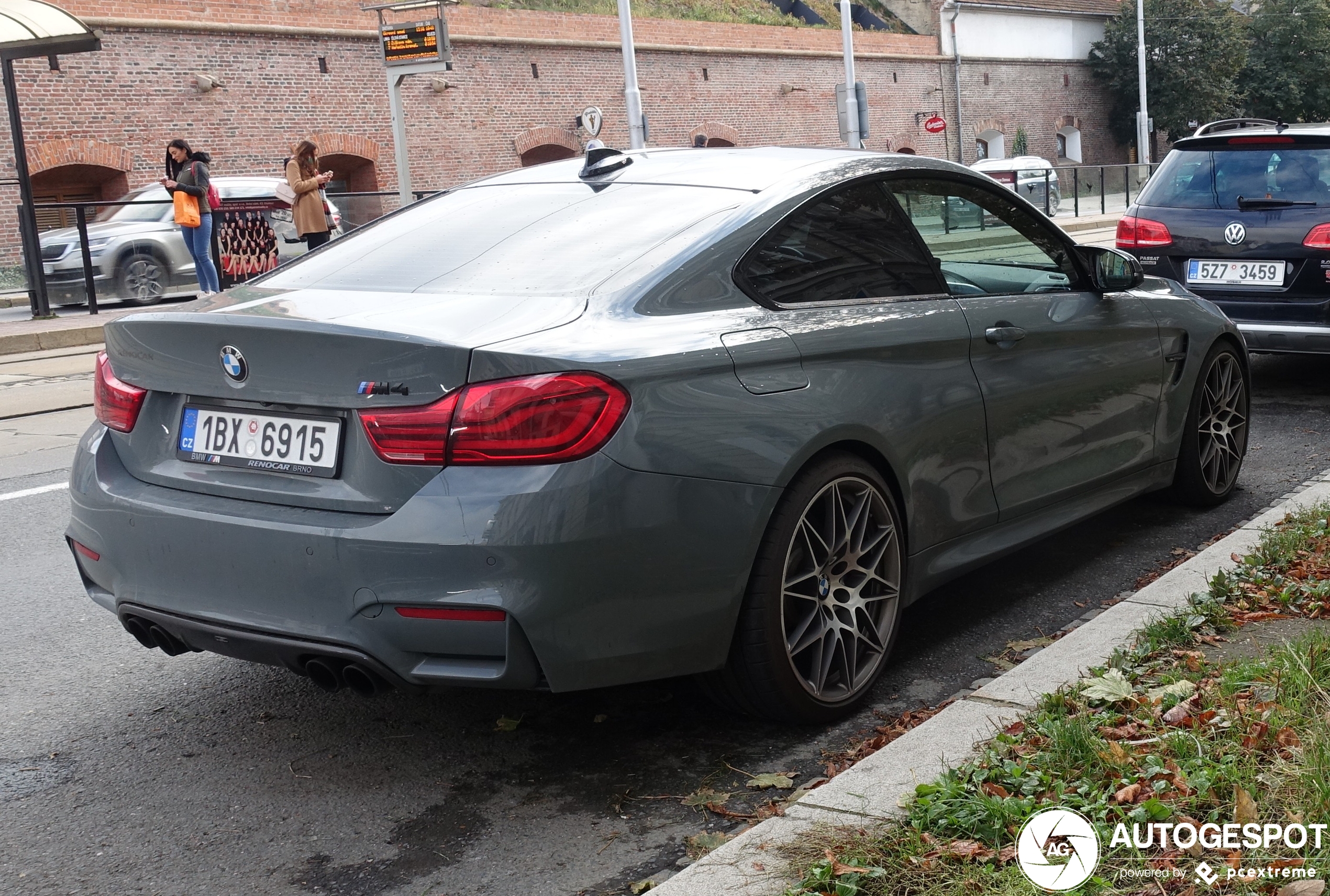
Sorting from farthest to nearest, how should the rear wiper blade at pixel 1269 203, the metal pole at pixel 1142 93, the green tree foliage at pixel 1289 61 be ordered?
1. the green tree foliage at pixel 1289 61
2. the metal pole at pixel 1142 93
3. the rear wiper blade at pixel 1269 203

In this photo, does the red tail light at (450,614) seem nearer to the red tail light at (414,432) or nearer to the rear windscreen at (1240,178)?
the red tail light at (414,432)

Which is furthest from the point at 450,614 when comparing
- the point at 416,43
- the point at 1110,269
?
the point at 416,43

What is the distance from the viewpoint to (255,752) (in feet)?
11.7

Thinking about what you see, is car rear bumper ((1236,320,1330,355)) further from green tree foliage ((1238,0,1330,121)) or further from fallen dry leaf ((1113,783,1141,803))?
green tree foliage ((1238,0,1330,121))

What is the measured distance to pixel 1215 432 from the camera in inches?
221

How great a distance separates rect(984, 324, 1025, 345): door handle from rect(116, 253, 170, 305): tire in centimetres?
1550

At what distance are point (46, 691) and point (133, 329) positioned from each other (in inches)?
49.5

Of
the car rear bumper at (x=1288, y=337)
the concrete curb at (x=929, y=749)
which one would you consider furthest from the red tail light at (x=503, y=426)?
the car rear bumper at (x=1288, y=337)

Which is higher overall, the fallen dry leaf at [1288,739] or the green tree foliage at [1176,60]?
the green tree foliage at [1176,60]

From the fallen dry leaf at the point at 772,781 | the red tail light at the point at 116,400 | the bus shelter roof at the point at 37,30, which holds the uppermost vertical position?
the bus shelter roof at the point at 37,30

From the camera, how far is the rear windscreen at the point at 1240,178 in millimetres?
7805

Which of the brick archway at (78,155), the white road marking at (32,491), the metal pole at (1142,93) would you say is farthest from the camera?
the metal pole at (1142,93)

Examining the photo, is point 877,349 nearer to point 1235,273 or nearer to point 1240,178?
point 1235,273

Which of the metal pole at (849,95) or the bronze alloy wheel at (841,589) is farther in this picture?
the metal pole at (849,95)
